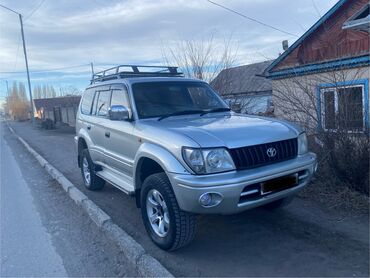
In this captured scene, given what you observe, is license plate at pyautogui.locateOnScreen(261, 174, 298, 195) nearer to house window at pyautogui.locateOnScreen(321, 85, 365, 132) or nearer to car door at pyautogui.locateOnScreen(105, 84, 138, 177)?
car door at pyautogui.locateOnScreen(105, 84, 138, 177)

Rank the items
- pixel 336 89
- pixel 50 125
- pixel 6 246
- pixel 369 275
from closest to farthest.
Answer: pixel 369 275
pixel 6 246
pixel 336 89
pixel 50 125

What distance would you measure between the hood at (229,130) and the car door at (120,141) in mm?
442

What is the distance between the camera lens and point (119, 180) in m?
4.96

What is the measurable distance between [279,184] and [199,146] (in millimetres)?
986

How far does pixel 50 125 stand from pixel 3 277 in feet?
91.3

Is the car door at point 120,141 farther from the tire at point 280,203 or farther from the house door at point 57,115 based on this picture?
the house door at point 57,115

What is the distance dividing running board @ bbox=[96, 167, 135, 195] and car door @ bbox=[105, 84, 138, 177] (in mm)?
92

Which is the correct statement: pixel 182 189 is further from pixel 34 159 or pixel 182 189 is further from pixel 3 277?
pixel 34 159

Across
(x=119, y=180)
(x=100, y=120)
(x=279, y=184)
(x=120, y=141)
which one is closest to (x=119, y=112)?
(x=120, y=141)

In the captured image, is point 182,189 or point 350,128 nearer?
point 182,189

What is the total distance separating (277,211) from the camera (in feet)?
15.8

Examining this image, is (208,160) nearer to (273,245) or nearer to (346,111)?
(273,245)

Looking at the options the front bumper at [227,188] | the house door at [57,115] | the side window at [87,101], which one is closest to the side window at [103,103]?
the side window at [87,101]

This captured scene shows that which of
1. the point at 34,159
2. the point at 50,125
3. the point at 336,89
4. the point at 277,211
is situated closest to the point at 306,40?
the point at 336,89
